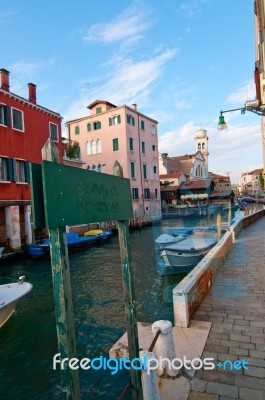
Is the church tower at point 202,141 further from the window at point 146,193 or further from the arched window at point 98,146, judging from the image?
the arched window at point 98,146

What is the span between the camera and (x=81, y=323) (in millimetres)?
7359

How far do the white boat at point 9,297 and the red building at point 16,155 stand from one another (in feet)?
29.3

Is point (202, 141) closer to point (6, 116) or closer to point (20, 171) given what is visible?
point (20, 171)

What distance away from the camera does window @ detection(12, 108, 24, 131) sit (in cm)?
1720

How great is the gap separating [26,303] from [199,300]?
20.1 feet

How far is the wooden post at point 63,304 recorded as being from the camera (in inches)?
68.1

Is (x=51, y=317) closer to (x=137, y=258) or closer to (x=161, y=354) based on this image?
(x=161, y=354)

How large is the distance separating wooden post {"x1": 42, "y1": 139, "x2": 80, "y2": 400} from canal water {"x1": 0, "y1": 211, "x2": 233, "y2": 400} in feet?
10.6

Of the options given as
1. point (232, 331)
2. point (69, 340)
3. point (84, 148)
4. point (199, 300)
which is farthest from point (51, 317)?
point (84, 148)

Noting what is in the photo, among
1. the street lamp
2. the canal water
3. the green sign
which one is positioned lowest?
the canal water

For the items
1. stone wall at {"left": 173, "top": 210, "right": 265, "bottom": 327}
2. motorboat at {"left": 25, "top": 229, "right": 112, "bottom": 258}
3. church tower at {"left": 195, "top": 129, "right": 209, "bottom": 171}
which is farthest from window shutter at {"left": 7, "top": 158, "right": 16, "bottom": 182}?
church tower at {"left": 195, "top": 129, "right": 209, "bottom": 171}

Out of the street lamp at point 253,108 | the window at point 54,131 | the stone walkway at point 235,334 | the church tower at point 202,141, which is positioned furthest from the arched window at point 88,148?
the church tower at point 202,141

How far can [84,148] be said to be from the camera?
35.0m

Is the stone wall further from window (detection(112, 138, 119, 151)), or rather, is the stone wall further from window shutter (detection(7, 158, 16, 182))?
window (detection(112, 138, 119, 151))
